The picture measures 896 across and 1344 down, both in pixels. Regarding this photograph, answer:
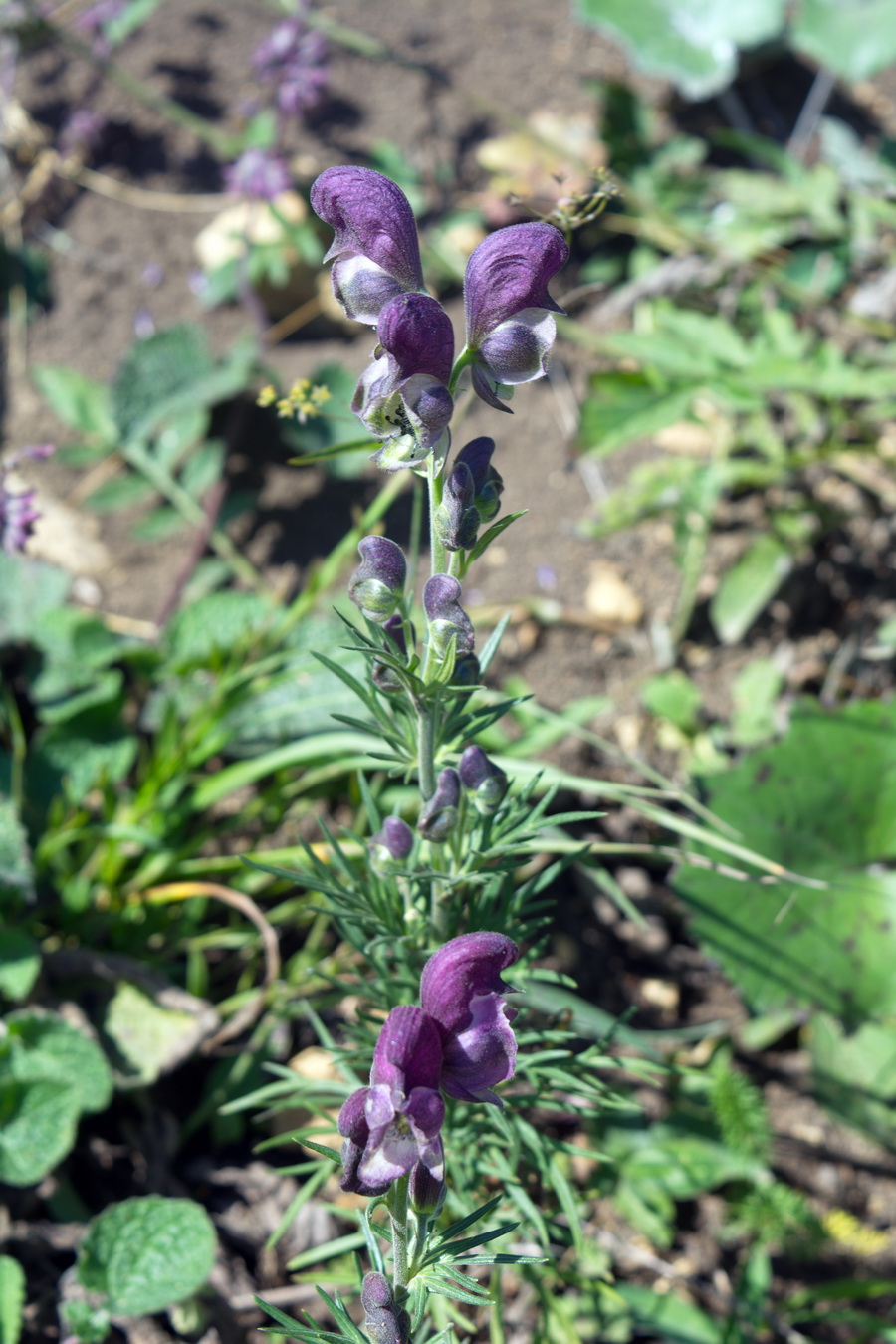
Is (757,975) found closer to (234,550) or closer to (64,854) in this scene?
(64,854)

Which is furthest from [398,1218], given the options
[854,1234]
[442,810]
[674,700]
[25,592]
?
[25,592]

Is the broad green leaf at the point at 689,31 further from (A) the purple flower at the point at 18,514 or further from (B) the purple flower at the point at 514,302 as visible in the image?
(B) the purple flower at the point at 514,302

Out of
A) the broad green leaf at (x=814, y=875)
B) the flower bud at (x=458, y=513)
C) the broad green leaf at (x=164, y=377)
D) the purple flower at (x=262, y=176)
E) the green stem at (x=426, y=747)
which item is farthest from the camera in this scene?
the purple flower at (x=262, y=176)

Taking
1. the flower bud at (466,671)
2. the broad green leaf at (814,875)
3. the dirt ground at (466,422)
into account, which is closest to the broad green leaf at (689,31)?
the dirt ground at (466,422)

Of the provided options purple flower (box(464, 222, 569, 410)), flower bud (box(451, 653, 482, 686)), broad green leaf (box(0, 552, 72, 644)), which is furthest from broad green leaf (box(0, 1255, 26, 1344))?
purple flower (box(464, 222, 569, 410))

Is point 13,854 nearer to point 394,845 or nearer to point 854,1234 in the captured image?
point 394,845

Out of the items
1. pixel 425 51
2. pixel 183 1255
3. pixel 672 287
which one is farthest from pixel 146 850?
pixel 425 51
